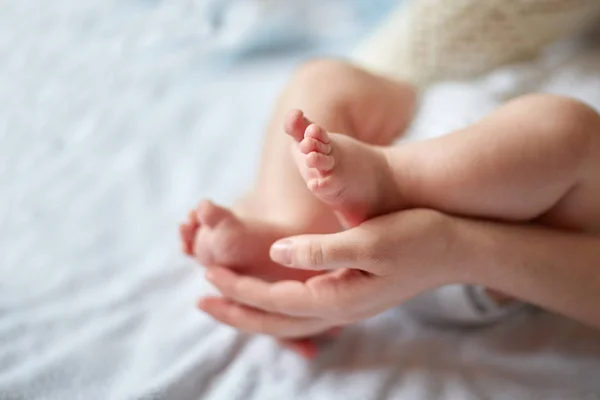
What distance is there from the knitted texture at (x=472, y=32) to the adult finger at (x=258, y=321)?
438 mm

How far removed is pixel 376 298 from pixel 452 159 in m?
0.15

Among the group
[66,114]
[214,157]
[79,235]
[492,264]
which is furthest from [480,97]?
[66,114]

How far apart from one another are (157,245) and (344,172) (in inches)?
14.8

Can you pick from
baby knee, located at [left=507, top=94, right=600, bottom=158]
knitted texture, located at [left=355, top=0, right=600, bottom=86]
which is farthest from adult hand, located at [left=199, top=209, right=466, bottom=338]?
→ knitted texture, located at [left=355, top=0, right=600, bottom=86]

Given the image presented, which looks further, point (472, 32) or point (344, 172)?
point (472, 32)

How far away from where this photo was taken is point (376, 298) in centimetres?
58

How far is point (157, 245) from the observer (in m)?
0.81

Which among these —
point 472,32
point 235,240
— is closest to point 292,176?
point 235,240

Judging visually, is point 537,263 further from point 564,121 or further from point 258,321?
point 258,321

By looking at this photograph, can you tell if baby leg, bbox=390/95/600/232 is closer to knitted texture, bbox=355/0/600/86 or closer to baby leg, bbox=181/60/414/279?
baby leg, bbox=181/60/414/279

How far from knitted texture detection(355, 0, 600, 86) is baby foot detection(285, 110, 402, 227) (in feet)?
1.08

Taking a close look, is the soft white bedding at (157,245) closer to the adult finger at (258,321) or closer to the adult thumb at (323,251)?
the adult finger at (258,321)

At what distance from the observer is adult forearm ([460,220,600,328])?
0.60 meters

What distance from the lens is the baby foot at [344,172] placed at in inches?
20.0
